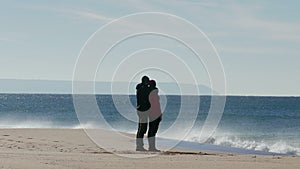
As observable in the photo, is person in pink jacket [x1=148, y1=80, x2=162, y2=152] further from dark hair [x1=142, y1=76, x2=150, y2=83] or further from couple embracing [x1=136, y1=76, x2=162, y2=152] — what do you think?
dark hair [x1=142, y1=76, x2=150, y2=83]

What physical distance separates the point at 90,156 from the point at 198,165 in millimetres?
2649

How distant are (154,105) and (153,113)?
0.87ft

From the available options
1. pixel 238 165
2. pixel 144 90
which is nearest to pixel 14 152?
pixel 144 90

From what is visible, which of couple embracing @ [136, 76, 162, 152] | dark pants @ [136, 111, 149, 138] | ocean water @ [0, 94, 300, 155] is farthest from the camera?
ocean water @ [0, 94, 300, 155]

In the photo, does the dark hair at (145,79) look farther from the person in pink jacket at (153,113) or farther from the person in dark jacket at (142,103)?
the person in pink jacket at (153,113)

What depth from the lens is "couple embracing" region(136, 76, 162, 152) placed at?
55.9 ft

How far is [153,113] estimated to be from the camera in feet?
56.9

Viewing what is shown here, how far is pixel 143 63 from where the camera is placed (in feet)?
46.0

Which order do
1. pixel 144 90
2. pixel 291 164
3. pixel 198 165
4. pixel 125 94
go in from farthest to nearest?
1. pixel 144 90
2. pixel 125 94
3. pixel 291 164
4. pixel 198 165

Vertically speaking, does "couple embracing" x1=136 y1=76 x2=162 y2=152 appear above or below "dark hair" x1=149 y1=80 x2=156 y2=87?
below

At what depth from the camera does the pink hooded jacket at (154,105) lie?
55.9ft

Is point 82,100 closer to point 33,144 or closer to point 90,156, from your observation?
point 90,156

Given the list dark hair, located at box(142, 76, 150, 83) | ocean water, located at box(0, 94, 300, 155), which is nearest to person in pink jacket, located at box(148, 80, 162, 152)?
dark hair, located at box(142, 76, 150, 83)

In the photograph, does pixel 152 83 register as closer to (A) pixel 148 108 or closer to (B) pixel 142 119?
(A) pixel 148 108
